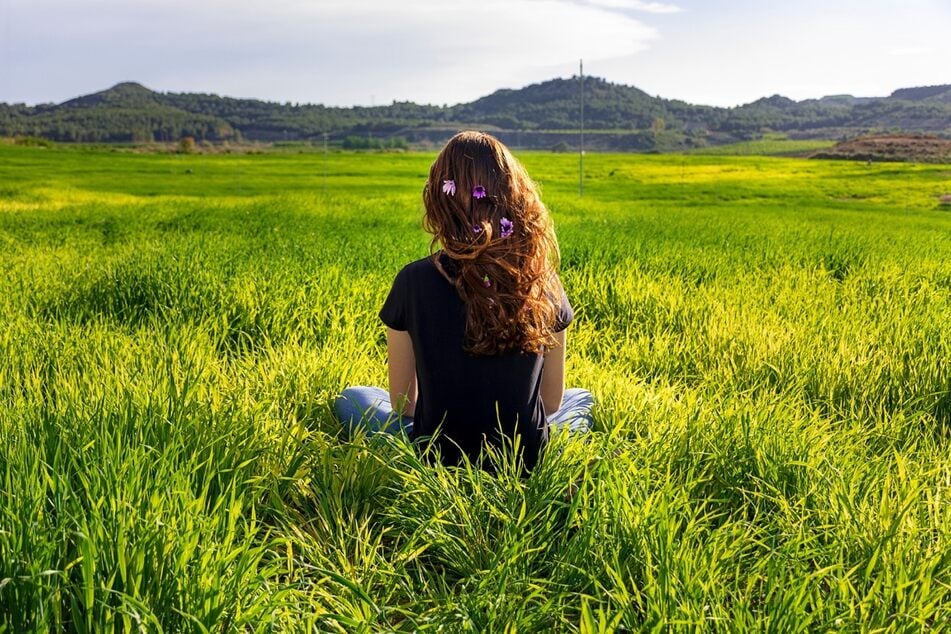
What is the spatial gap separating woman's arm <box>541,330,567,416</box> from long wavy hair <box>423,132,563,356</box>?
0.72 feet

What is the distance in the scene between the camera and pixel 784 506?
2.05 meters

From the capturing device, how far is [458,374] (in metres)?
2.24

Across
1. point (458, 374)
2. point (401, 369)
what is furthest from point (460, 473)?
point (401, 369)

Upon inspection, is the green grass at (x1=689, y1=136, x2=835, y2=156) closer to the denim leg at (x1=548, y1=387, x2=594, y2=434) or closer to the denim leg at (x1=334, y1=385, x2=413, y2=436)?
the denim leg at (x1=548, y1=387, x2=594, y2=434)

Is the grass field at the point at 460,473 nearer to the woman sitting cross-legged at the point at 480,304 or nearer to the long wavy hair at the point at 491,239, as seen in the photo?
the woman sitting cross-legged at the point at 480,304

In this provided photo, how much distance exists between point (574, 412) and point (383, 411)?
75 centimetres

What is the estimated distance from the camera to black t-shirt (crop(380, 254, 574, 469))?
87.7 inches

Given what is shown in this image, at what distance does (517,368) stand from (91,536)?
50.1 inches

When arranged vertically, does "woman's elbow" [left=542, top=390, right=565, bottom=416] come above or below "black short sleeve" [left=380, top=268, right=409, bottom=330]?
below

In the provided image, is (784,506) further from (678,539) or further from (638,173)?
(638,173)

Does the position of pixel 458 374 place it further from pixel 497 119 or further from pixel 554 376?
pixel 497 119

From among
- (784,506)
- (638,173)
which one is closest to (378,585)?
(784,506)

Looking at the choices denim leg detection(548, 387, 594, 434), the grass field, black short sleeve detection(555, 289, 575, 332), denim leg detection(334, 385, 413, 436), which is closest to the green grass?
the grass field

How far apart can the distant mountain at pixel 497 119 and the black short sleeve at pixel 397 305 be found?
2143 inches
